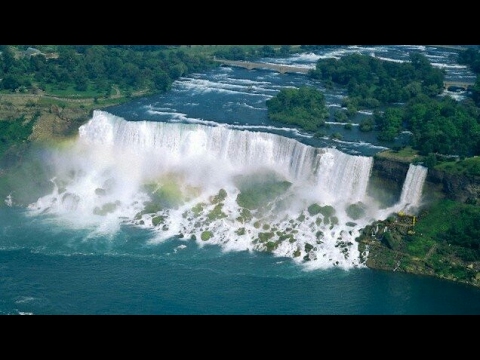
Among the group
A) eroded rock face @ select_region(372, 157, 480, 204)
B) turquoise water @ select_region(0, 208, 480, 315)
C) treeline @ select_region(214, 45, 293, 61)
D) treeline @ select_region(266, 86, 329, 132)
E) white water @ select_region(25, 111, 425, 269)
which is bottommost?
turquoise water @ select_region(0, 208, 480, 315)

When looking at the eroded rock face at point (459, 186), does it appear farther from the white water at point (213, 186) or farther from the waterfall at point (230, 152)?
the waterfall at point (230, 152)

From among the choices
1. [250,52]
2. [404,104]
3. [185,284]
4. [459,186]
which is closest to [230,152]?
[185,284]

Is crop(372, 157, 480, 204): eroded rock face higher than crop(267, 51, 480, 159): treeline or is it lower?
lower

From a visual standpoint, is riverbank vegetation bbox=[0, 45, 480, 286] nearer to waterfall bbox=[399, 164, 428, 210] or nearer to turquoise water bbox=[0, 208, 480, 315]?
waterfall bbox=[399, 164, 428, 210]

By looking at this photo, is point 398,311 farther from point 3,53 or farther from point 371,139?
point 3,53

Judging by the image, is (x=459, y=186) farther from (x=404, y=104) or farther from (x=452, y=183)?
(x=404, y=104)

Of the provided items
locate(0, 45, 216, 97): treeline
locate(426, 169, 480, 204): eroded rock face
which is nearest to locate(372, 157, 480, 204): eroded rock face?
locate(426, 169, 480, 204): eroded rock face

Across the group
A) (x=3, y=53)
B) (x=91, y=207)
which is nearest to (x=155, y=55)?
(x=3, y=53)
